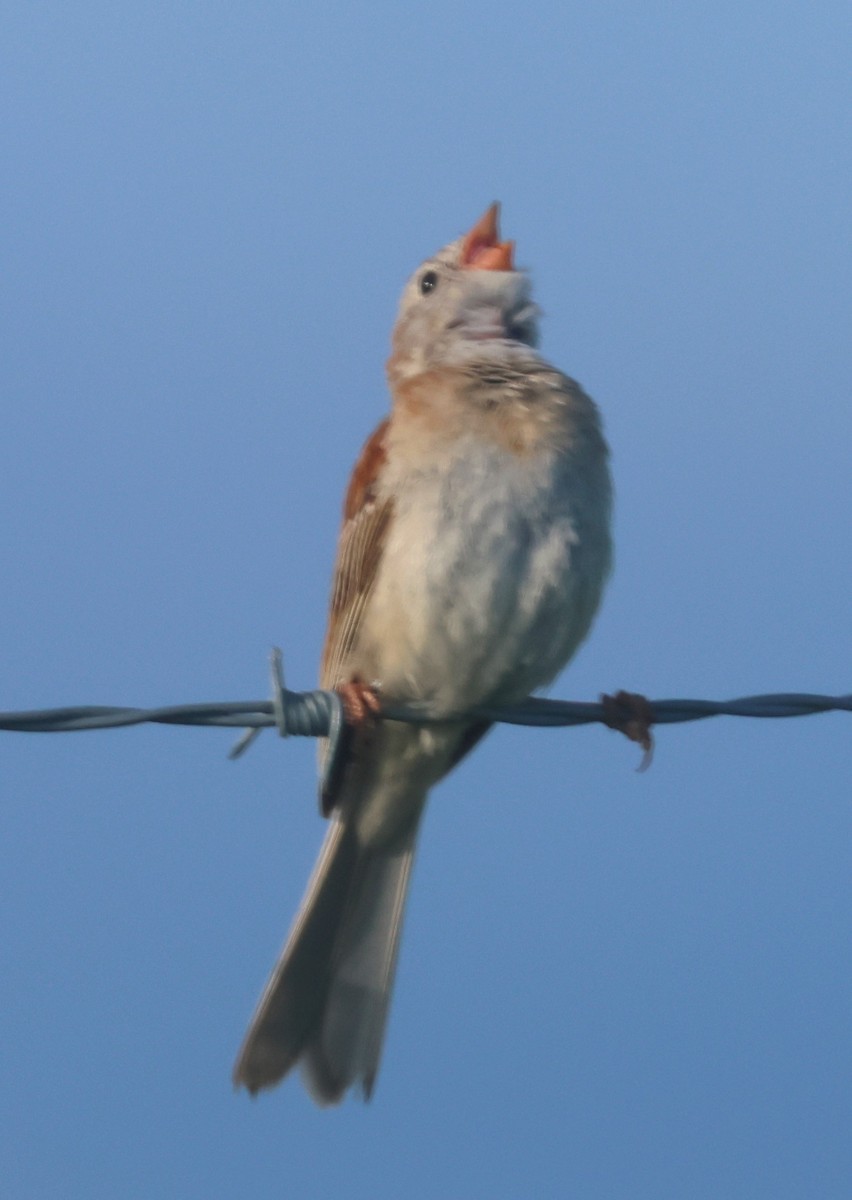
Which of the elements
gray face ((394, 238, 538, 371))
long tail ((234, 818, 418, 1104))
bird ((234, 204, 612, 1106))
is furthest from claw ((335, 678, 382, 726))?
gray face ((394, 238, 538, 371))

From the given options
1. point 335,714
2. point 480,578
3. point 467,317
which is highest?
point 467,317

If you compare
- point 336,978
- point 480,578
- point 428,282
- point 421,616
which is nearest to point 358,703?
point 421,616

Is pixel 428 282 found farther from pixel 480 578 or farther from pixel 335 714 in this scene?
pixel 335 714

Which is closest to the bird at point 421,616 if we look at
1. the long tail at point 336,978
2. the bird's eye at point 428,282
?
the long tail at point 336,978

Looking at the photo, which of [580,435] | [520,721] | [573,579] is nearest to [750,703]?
[520,721]

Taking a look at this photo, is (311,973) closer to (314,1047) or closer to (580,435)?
(314,1047)

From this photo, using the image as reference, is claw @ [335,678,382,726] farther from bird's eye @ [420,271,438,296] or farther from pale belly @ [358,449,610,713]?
bird's eye @ [420,271,438,296]
